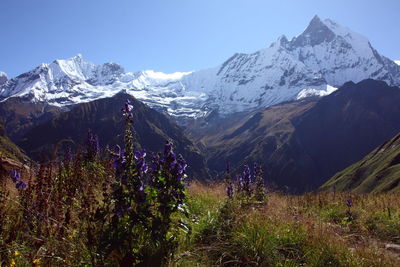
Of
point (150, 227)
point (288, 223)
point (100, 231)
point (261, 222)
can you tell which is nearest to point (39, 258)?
point (100, 231)

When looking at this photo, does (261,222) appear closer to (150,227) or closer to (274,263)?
(274,263)

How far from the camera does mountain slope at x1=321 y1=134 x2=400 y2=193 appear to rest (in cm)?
10997

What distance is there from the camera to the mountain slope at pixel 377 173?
110 meters

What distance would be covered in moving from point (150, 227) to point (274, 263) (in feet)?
7.34

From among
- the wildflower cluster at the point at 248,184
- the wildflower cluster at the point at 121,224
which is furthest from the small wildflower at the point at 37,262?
the wildflower cluster at the point at 248,184

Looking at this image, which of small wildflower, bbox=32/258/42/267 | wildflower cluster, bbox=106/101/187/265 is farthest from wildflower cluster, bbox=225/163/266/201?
small wildflower, bbox=32/258/42/267

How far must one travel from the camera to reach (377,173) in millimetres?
124000

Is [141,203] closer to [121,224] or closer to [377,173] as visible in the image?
[121,224]

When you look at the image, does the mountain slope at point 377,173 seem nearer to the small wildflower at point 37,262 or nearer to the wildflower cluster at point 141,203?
the wildflower cluster at point 141,203

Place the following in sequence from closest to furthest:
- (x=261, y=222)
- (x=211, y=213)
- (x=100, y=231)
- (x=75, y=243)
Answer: (x=100, y=231) → (x=75, y=243) → (x=261, y=222) → (x=211, y=213)

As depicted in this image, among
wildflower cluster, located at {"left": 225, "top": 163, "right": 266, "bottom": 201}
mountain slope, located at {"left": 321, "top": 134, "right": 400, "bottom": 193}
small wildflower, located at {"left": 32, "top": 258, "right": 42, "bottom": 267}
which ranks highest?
small wildflower, located at {"left": 32, "top": 258, "right": 42, "bottom": 267}

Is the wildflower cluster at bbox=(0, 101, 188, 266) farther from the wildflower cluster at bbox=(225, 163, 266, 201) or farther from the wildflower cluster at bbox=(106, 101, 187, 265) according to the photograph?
the wildflower cluster at bbox=(225, 163, 266, 201)

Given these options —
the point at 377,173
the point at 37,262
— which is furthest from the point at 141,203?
the point at 377,173

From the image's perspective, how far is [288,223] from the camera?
24.1ft
